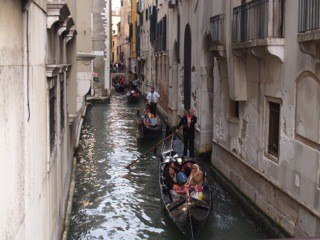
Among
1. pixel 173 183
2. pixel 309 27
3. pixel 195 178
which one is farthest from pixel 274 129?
pixel 309 27

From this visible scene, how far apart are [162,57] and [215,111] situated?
40.0 feet

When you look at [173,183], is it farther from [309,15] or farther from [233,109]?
[309,15]

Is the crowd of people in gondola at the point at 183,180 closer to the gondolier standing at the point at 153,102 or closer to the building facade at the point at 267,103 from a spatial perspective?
the building facade at the point at 267,103

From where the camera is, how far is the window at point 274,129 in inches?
336

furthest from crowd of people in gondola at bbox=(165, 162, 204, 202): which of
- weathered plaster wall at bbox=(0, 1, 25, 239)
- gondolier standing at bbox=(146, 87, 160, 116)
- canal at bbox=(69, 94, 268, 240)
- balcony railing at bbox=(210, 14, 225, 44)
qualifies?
gondolier standing at bbox=(146, 87, 160, 116)

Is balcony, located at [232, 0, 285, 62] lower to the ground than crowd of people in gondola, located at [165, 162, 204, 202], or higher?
higher

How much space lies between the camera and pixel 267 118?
8961mm

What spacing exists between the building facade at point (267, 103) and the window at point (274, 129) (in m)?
0.02

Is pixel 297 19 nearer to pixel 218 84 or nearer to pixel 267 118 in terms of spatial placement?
pixel 267 118

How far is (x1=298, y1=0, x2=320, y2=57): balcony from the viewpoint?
6.43 m

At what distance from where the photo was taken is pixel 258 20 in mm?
8641

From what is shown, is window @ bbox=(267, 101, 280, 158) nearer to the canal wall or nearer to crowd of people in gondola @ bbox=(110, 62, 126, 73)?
the canal wall

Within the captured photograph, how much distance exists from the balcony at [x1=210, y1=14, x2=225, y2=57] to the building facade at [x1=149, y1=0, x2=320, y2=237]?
0.07ft

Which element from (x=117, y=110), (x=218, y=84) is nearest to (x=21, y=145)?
(x=218, y=84)
